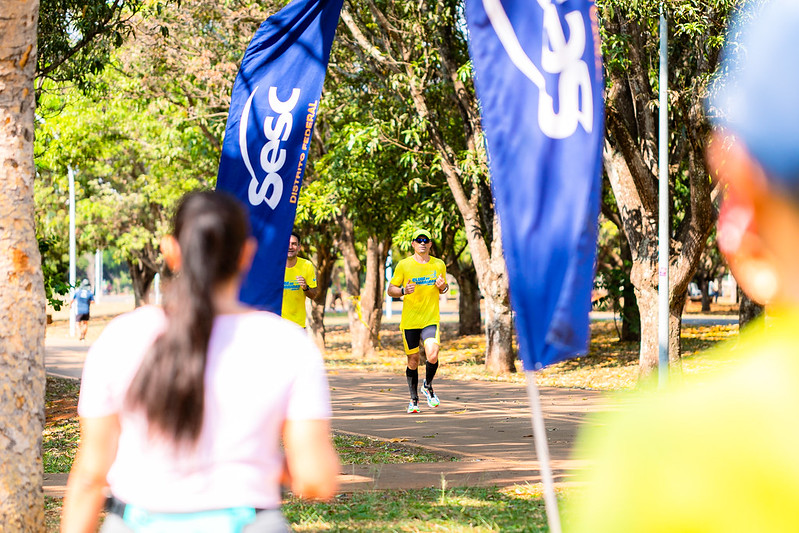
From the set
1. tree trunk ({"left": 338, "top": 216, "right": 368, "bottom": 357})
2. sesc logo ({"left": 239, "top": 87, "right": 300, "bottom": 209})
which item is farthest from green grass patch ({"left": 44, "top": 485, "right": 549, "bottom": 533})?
tree trunk ({"left": 338, "top": 216, "right": 368, "bottom": 357})

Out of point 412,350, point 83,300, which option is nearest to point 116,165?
point 83,300

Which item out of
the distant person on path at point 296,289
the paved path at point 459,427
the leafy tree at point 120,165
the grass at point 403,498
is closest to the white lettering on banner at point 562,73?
the grass at point 403,498

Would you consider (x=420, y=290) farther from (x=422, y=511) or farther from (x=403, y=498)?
(x=422, y=511)

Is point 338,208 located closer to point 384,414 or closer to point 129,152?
point 384,414

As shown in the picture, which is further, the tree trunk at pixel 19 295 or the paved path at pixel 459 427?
the paved path at pixel 459 427

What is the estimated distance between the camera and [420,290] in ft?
38.7

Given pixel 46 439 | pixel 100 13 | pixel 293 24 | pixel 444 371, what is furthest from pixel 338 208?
pixel 293 24

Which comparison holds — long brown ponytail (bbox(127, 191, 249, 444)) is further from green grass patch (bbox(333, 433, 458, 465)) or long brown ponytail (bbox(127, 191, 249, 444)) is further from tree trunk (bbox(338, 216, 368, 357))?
tree trunk (bbox(338, 216, 368, 357))

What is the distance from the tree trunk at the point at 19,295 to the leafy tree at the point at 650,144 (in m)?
10.8

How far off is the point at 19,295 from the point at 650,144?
13750 millimetres

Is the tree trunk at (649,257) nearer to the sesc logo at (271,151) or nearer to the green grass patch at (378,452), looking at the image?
the green grass patch at (378,452)

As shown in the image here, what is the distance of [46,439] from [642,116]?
37.8 feet

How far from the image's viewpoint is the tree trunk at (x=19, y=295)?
4.91 meters

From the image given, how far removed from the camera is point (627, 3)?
44.2 feet
